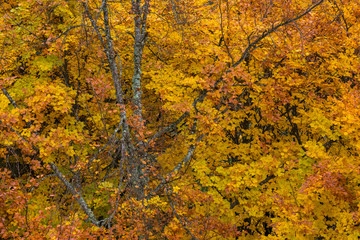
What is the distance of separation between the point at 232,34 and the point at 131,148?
503cm

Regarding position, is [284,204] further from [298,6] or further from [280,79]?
[298,6]

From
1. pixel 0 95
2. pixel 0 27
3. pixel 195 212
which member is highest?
pixel 0 27

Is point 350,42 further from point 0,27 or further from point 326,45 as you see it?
point 0,27

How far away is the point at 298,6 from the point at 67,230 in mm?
10565

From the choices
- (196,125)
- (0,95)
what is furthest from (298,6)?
(0,95)

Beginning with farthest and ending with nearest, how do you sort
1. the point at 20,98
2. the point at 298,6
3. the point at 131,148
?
the point at 20,98, the point at 298,6, the point at 131,148

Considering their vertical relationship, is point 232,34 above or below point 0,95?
below

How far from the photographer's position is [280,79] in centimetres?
1021

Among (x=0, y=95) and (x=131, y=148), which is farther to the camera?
(x=0, y=95)

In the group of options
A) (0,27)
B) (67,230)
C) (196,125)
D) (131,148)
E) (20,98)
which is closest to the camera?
(131,148)

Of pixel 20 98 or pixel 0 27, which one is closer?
pixel 0 27

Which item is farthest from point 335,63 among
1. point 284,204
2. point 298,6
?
point 284,204

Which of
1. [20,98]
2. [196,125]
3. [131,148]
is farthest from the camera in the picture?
[20,98]

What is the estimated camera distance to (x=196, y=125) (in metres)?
9.78
